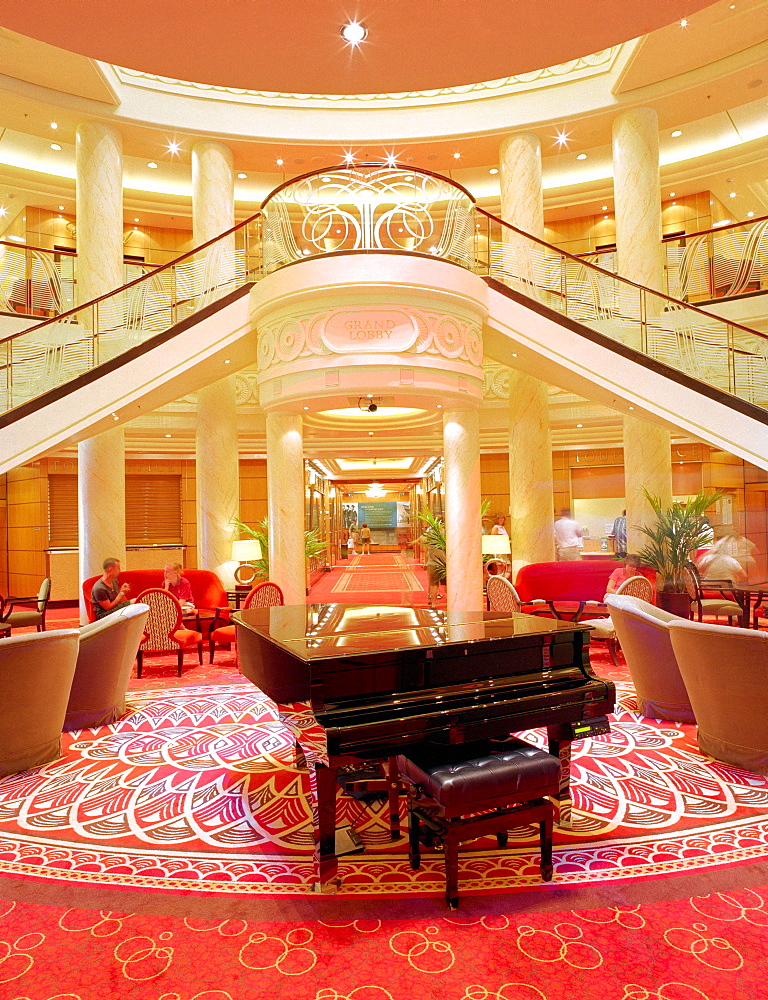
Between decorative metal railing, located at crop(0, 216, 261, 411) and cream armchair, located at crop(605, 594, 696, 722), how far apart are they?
639cm

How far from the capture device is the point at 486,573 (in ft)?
36.3

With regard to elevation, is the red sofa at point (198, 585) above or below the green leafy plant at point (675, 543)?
below

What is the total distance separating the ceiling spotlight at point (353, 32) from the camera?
2422 mm

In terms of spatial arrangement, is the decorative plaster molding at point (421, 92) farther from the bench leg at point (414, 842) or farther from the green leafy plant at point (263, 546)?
the bench leg at point (414, 842)

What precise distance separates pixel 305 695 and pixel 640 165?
35.3 ft

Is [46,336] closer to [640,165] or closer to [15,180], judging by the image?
[15,180]

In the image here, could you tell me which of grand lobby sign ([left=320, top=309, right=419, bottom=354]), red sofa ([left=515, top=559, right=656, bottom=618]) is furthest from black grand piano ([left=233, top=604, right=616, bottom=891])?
red sofa ([left=515, top=559, right=656, bottom=618])

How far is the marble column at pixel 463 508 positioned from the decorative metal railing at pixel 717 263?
3.69 metres

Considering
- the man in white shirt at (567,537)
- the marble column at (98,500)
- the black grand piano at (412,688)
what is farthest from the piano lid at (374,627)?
the man in white shirt at (567,537)

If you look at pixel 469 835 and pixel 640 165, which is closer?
pixel 469 835

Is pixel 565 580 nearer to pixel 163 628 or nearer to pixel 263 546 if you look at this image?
pixel 263 546

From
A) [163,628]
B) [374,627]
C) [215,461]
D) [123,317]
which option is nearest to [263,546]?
[215,461]

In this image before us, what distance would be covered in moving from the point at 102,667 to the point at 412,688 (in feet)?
10.7

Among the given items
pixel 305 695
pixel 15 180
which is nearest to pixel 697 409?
pixel 305 695
